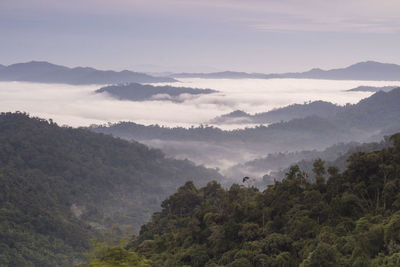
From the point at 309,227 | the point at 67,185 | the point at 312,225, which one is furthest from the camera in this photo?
the point at 67,185

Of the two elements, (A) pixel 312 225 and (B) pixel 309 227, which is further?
(A) pixel 312 225

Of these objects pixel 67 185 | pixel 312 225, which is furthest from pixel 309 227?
pixel 67 185

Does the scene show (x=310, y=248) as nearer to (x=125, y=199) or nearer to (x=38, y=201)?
(x=38, y=201)

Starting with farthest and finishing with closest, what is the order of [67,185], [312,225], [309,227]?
[67,185] < [312,225] < [309,227]

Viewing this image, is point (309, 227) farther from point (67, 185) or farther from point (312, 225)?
point (67, 185)

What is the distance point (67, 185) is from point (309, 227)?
103 m

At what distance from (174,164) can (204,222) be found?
459 feet

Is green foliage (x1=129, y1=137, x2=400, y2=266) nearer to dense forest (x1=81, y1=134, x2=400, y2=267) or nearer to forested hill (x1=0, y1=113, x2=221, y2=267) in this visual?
dense forest (x1=81, y1=134, x2=400, y2=267)

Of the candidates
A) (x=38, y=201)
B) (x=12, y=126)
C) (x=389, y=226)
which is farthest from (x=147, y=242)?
(x=12, y=126)

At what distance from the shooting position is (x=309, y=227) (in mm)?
22781

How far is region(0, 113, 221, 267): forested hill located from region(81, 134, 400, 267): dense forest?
130ft

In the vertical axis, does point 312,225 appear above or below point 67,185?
above

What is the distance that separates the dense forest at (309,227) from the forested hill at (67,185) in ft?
130

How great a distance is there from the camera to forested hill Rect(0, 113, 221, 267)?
76688mm
